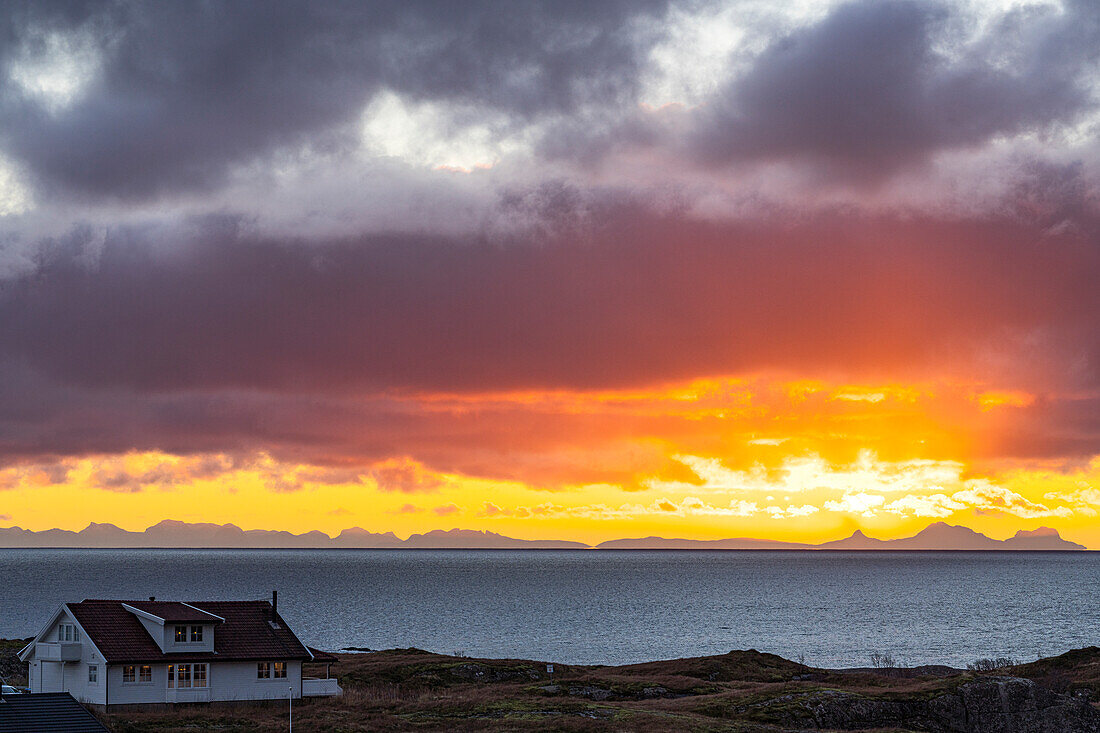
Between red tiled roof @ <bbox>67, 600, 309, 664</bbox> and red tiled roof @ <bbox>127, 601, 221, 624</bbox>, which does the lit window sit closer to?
red tiled roof @ <bbox>67, 600, 309, 664</bbox>

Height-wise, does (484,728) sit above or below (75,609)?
below

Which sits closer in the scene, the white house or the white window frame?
the white house

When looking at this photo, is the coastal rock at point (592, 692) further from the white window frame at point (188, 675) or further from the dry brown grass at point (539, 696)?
the white window frame at point (188, 675)

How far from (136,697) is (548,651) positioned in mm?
83099

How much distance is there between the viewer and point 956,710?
73.0m

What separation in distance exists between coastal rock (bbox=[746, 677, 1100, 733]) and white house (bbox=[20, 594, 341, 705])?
1287 inches

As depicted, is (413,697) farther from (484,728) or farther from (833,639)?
(833,639)

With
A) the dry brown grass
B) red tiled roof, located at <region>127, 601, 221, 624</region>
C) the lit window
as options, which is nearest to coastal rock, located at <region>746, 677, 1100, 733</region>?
the dry brown grass

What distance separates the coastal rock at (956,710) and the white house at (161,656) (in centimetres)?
3269

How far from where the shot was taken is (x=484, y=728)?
204 feet

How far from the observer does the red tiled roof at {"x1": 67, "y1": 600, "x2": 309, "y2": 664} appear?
7156cm

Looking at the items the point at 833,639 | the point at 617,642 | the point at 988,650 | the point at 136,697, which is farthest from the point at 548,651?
the point at 136,697

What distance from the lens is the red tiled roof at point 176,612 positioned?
7262 cm

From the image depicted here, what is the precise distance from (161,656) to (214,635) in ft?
13.7
